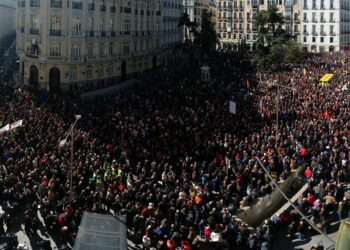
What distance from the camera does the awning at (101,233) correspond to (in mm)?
14289

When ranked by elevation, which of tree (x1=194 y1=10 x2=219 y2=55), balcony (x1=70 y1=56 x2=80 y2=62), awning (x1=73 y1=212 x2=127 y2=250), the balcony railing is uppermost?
tree (x1=194 y1=10 x2=219 y2=55)

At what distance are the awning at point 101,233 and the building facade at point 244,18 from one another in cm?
9723

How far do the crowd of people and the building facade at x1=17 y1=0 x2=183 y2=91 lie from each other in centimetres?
852

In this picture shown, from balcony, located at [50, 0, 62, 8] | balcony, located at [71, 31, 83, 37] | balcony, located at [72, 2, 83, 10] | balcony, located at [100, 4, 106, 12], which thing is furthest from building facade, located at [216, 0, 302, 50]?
balcony, located at [50, 0, 62, 8]

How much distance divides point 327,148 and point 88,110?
1771 cm

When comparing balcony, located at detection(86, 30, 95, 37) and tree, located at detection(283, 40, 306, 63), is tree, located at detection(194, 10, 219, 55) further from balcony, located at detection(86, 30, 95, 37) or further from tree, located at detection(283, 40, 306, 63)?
balcony, located at detection(86, 30, 95, 37)

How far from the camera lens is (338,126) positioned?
109 ft

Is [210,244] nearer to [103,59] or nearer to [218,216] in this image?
[218,216]

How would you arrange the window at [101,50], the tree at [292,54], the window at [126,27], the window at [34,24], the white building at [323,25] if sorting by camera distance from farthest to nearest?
the white building at [323,25] → the tree at [292,54] → the window at [126,27] → the window at [101,50] → the window at [34,24]

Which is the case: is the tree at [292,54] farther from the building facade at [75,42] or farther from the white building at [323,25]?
the white building at [323,25]

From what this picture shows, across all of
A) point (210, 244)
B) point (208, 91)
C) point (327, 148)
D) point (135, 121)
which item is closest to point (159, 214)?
point (210, 244)

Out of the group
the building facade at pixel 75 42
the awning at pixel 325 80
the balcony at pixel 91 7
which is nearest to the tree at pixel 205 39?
the building facade at pixel 75 42

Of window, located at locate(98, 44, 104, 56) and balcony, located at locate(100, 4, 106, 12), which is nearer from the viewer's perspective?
balcony, located at locate(100, 4, 106, 12)

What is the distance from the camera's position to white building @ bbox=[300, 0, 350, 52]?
341ft
